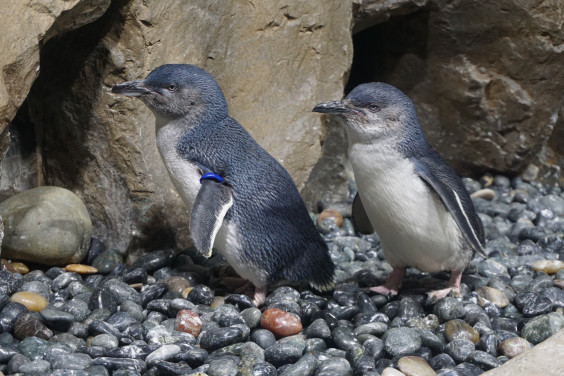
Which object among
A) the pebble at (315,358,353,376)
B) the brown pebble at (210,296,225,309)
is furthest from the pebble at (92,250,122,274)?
the pebble at (315,358,353,376)

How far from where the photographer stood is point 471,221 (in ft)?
11.7

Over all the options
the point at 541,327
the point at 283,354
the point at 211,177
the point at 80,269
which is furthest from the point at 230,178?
the point at 541,327

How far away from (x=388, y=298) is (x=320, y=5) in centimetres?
156

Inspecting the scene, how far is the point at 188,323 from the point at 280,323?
34 centimetres

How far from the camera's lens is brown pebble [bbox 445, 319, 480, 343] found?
3.20 meters

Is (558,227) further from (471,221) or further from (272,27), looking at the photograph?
(272,27)

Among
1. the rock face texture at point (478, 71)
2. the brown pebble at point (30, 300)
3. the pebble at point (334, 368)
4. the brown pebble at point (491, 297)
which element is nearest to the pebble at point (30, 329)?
the brown pebble at point (30, 300)

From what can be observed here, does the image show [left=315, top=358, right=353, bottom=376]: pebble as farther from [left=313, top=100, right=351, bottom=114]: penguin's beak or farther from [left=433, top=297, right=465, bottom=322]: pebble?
[left=313, top=100, right=351, bottom=114]: penguin's beak

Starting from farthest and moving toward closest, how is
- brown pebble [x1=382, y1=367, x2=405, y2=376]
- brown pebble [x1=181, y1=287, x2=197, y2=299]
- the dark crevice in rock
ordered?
1. the dark crevice in rock
2. brown pebble [x1=181, y1=287, x2=197, y2=299]
3. brown pebble [x1=382, y1=367, x2=405, y2=376]

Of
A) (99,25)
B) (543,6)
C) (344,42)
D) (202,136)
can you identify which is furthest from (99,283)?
(543,6)

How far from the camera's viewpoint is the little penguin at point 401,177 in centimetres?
337

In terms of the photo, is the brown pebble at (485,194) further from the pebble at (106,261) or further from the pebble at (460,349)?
the pebble at (106,261)

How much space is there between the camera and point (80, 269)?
12.5ft

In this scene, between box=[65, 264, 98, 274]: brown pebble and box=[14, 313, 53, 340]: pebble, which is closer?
box=[14, 313, 53, 340]: pebble
